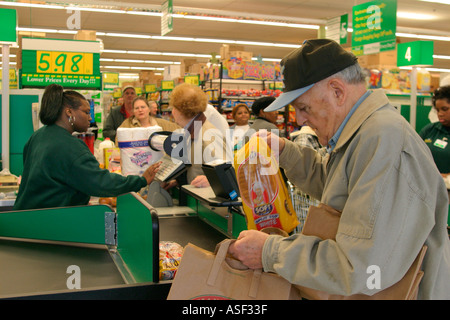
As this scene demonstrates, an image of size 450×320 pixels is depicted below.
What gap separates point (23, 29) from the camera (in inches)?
547

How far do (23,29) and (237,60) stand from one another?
25.1ft

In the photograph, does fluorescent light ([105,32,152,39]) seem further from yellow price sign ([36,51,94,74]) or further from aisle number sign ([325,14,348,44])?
yellow price sign ([36,51,94,74])

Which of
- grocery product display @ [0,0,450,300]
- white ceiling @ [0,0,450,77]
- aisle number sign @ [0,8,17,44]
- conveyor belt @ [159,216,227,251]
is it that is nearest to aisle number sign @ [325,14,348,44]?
white ceiling @ [0,0,450,77]

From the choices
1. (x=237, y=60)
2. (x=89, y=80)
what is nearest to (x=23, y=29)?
(x=237, y=60)

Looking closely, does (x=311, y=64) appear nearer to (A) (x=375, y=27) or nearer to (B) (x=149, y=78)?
(A) (x=375, y=27)

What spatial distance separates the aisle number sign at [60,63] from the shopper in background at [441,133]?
11.7 ft

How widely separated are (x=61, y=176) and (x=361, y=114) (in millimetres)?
1966

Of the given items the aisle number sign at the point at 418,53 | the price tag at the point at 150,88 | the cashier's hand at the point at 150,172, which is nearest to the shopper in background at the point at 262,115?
the cashier's hand at the point at 150,172

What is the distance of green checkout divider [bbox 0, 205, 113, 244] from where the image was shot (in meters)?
2.38

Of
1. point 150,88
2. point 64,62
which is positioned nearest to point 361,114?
point 64,62

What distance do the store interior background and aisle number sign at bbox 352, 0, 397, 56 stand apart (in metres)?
1.90

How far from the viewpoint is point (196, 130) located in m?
3.78

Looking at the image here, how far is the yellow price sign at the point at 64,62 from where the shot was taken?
188 inches
